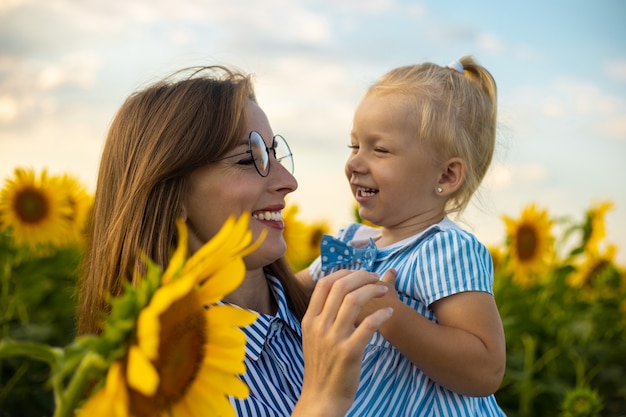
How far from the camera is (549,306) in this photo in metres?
4.99

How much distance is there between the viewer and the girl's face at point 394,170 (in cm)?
225

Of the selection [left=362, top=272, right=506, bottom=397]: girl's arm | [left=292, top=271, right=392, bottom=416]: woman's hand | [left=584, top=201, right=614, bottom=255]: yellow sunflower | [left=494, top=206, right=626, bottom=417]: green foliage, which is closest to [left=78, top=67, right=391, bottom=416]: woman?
[left=362, top=272, right=506, bottom=397]: girl's arm

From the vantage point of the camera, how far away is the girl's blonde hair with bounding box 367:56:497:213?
7.59 feet

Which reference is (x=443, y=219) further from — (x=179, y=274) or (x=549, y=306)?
(x=549, y=306)

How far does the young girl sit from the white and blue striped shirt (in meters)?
0.20

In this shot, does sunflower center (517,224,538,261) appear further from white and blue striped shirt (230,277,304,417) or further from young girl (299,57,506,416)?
white and blue striped shirt (230,277,304,417)

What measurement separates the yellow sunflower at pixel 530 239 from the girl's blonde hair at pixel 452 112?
1939 mm

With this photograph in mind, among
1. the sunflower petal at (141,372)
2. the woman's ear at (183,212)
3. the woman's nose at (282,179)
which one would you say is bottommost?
the woman's ear at (183,212)

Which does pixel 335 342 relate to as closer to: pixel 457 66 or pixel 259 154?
pixel 259 154

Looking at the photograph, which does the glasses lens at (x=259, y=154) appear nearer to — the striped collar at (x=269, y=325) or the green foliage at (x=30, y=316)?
the striped collar at (x=269, y=325)

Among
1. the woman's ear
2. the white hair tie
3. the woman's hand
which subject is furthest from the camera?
the white hair tie

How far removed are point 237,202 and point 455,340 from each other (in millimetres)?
638

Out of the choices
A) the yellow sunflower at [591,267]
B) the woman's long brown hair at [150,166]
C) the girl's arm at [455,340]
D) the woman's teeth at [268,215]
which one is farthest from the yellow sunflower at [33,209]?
the yellow sunflower at [591,267]

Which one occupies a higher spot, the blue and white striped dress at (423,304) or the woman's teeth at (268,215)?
the woman's teeth at (268,215)
